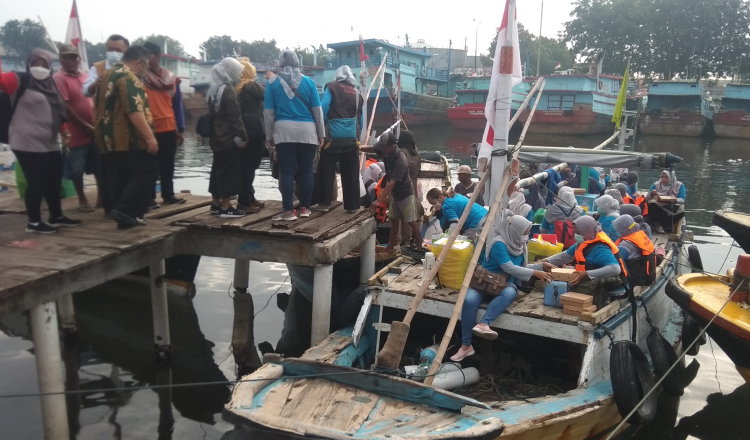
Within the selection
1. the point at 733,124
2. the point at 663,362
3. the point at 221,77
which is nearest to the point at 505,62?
the point at 221,77

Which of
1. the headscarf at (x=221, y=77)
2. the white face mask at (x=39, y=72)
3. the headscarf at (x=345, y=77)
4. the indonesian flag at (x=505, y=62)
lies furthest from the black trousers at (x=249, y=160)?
the indonesian flag at (x=505, y=62)

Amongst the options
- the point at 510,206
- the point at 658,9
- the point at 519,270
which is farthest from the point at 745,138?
the point at 519,270

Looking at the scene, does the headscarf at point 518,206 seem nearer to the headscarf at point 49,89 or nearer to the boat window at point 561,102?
the headscarf at point 49,89

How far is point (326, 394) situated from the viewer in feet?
15.8

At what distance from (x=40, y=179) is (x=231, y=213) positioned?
7.01 feet

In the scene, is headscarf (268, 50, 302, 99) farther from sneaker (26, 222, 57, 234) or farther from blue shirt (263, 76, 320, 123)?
sneaker (26, 222, 57, 234)

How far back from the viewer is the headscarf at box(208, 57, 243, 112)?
6.47 m

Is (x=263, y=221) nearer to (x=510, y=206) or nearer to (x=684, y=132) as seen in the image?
(x=510, y=206)

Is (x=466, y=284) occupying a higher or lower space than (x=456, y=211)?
lower

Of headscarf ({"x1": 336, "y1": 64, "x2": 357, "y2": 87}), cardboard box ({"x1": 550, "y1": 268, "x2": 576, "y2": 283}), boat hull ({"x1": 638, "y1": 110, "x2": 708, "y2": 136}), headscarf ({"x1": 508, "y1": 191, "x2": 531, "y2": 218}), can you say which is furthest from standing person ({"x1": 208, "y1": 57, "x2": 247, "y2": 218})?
boat hull ({"x1": 638, "y1": 110, "x2": 708, "y2": 136})

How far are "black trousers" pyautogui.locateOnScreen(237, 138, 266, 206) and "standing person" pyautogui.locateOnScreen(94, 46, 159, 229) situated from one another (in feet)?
4.09

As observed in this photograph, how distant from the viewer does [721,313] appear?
6.58 metres

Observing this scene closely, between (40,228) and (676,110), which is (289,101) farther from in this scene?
(676,110)

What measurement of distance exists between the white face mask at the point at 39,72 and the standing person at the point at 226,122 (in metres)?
1.56
